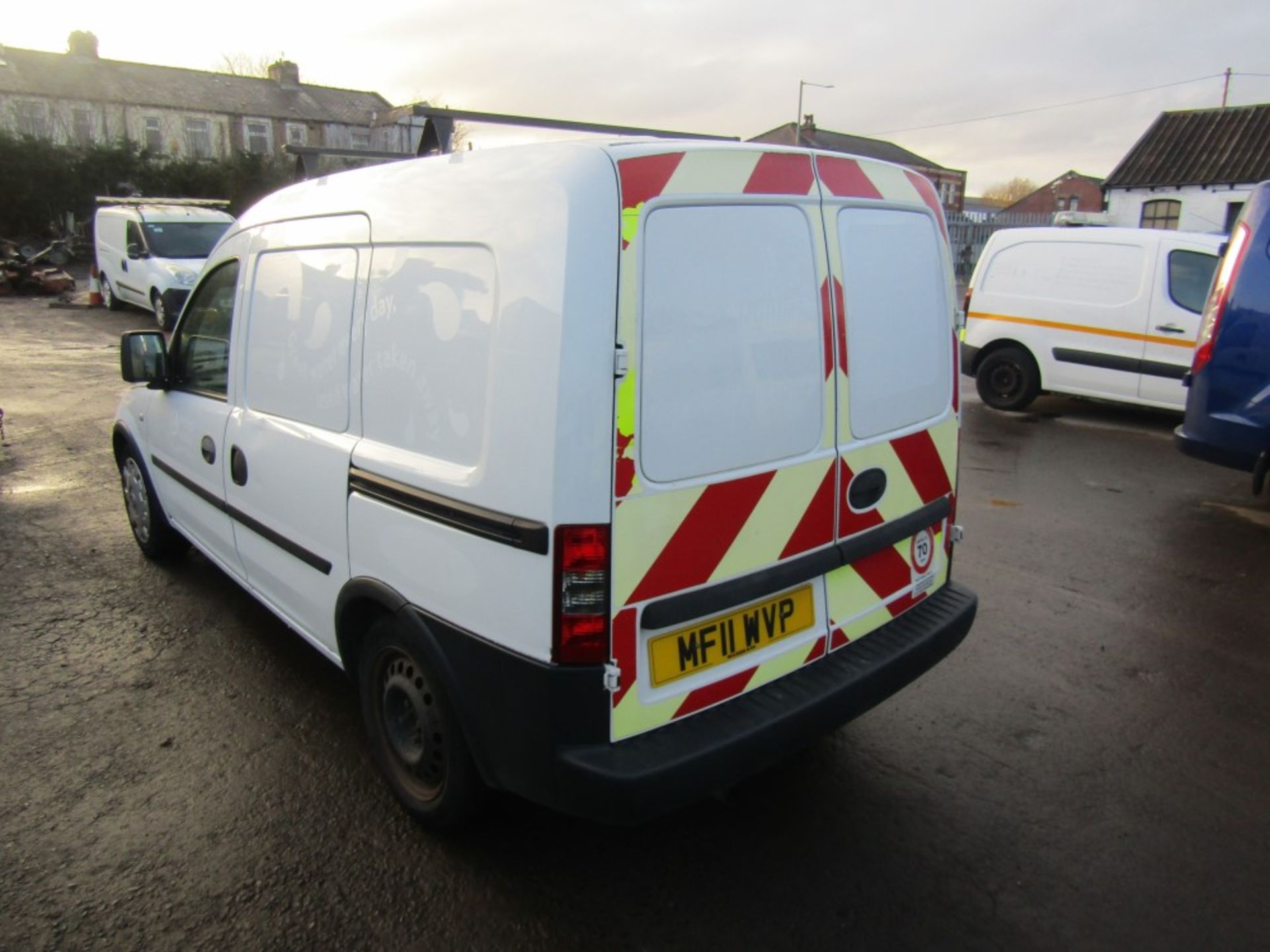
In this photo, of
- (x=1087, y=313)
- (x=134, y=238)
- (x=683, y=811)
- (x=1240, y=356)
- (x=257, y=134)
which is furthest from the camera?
(x=257, y=134)

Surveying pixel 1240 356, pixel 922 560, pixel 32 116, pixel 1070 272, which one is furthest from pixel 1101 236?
pixel 32 116

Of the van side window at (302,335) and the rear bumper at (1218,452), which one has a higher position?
the van side window at (302,335)

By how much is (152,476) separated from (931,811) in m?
4.06

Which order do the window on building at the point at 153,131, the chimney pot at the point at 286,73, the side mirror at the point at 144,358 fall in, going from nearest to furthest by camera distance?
the side mirror at the point at 144,358, the window on building at the point at 153,131, the chimney pot at the point at 286,73

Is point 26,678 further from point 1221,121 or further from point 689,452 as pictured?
point 1221,121

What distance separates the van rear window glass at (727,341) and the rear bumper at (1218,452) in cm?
449

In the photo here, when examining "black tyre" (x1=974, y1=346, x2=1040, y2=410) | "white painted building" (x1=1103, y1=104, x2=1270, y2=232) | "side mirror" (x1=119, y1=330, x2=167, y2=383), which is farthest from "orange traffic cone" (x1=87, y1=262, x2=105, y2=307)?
"white painted building" (x1=1103, y1=104, x2=1270, y2=232)

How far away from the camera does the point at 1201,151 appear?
29141mm

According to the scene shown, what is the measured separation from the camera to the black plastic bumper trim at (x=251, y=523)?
3.03m

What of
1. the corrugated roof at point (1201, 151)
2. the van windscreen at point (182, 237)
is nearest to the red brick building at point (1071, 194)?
the corrugated roof at point (1201, 151)

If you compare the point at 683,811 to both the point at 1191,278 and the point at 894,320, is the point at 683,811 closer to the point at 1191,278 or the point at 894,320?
the point at 894,320

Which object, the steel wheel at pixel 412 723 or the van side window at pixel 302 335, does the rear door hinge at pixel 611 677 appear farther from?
the van side window at pixel 302 335

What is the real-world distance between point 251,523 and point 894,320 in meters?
2.53

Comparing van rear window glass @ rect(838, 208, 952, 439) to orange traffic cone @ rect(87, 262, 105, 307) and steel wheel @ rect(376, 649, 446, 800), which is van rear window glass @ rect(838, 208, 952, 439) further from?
orange traffic cone @ rect(87, 262, 105, 307)
